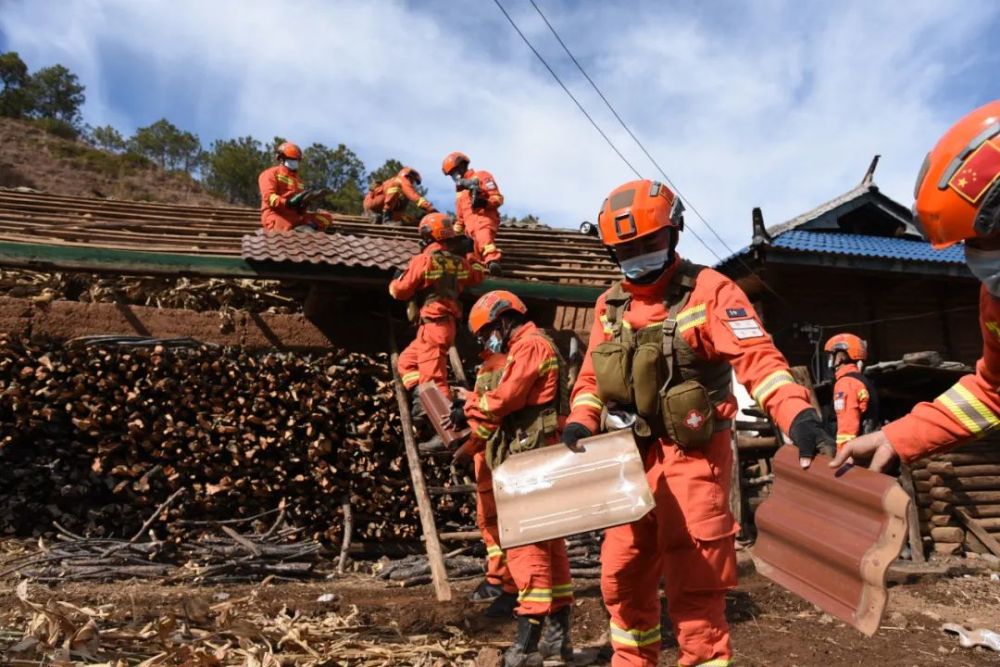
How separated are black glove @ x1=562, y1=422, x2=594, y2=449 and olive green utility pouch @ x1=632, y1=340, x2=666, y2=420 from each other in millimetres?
295

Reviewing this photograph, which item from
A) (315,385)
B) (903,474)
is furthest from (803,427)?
(903,474)

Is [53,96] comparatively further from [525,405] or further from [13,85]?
[525,405]

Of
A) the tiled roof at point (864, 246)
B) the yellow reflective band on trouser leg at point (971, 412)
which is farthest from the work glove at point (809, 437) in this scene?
the tiled roof at point (864, 246)

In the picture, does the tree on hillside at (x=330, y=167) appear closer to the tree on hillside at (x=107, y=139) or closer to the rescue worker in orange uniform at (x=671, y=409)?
the tree on hillside at (x=107, y=139)

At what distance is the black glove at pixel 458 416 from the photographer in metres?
5.22

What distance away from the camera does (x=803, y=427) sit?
2.69 meters

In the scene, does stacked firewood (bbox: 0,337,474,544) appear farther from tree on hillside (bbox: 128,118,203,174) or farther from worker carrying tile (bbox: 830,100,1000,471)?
tree on hillside (bbox: 128,118,203,174)

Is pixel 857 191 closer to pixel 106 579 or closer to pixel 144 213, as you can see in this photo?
pixel 144 213

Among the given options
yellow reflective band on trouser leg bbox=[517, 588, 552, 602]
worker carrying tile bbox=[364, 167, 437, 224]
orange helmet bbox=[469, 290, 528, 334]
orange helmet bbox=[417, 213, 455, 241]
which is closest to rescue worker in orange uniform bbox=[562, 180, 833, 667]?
yellow reflective band on trouser leg bbox=[517, 588, 552, 602]

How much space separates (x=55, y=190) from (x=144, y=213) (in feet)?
84.2

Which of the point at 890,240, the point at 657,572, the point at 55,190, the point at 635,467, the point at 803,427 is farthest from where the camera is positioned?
the point at 55,190

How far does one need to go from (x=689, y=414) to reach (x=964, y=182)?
4.62 feet

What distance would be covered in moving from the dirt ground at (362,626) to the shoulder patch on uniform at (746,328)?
7.67 ft

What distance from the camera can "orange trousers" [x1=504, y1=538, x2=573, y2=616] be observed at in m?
4.34
